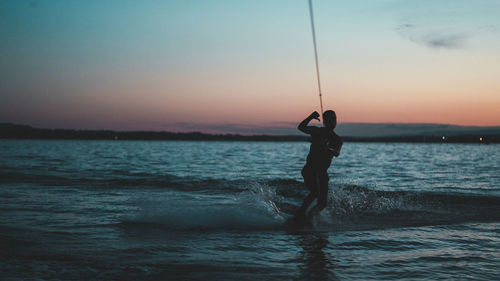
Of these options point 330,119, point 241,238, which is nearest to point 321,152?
point 330,119

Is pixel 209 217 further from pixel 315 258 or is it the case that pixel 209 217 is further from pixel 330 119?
pixel 315 258

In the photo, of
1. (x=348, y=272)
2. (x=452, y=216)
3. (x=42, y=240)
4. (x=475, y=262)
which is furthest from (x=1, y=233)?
(x=452, y=216)

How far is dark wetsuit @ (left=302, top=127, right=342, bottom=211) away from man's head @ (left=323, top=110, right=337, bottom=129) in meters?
0.09

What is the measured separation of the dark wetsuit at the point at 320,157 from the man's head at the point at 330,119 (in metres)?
0.09

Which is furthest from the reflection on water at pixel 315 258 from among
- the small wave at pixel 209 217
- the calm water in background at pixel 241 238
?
the small wave at pixel 209 217

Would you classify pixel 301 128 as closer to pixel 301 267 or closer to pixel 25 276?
pixel 301 267

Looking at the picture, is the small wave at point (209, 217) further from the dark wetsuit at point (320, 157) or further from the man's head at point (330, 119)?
the man's head at point (330, 119)

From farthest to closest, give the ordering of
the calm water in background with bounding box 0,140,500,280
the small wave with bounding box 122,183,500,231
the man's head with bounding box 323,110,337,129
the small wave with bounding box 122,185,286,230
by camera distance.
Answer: the small wave with bounding box 122,183,500,231
the small wave with bounding box 122,185,286,230
the man's head with bounding box 323,110,337,129
the calm water in background with bounding box 0,140,500,280

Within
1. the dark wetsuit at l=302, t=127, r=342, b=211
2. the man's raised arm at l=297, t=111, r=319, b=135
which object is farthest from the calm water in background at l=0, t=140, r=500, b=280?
the man's raised arm at l=297, t=111, r=319, b=135

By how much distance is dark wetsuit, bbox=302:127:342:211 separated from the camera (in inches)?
292

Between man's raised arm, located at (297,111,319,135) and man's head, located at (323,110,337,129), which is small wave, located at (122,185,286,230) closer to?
man's raised arm, located at (297,111,319,135)

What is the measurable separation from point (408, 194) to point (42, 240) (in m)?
11.0

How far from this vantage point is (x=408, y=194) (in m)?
13.3

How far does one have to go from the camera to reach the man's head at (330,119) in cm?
739
